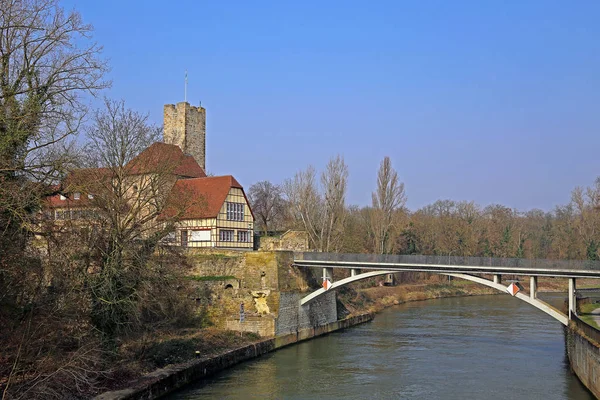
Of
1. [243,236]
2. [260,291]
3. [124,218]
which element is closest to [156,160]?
[124,218]

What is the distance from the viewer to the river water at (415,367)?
65.4 feet

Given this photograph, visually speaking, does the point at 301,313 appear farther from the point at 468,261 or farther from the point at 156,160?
the point at 156,160

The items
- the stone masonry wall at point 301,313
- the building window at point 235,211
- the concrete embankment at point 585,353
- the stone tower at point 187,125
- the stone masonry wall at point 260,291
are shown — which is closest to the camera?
the concrete embankment at point 585,353

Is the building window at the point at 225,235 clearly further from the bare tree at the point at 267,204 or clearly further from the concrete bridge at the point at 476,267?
the bare tree at the point at 267,204

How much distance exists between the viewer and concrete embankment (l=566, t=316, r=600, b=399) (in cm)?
1797

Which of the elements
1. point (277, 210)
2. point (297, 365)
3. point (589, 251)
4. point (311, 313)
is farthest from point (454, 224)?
point (297, 365)

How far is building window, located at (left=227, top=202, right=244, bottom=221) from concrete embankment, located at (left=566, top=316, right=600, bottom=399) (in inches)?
742

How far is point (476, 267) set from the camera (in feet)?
88.9

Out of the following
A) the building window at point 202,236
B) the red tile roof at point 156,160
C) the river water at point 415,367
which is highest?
the red tile roof at point 156,160

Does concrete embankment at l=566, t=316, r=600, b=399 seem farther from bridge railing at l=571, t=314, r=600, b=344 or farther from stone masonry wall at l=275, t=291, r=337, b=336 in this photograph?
stone masonry wall at l=275, t=291, r=337, b=336

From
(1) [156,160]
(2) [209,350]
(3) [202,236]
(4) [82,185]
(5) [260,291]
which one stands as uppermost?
(1) [156,160]

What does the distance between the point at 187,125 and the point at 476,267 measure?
25149 millimetres

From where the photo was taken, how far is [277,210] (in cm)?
6738

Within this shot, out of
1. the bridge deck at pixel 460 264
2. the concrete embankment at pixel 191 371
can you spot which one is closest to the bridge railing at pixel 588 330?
the bridge deck at pixel 460 264
